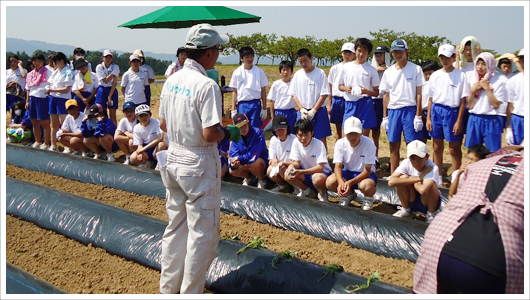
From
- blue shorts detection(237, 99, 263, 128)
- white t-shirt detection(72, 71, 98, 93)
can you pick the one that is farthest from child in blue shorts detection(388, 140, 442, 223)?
white t-shirt detection(72, 71, 98, 93)

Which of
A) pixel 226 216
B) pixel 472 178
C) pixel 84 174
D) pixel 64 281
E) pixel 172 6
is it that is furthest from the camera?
pixel 172 6

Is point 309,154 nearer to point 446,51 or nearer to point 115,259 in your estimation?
point 446,51

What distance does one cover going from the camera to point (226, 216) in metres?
4.55

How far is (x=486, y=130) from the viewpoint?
4.77 meters

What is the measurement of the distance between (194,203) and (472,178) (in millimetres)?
1491

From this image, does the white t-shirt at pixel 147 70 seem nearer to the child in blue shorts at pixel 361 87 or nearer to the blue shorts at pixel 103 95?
the blue shorts at pixel 103 95

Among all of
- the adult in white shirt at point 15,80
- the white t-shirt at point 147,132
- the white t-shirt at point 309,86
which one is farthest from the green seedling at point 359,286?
the adult in white shirt at point 15,80

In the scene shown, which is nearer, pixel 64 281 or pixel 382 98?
pixel 64 281

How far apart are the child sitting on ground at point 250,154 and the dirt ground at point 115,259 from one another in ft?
2.88

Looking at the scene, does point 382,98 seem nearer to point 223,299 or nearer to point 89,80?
point 223,299

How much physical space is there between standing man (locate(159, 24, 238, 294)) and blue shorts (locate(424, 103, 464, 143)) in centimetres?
304

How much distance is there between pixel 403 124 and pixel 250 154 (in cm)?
176

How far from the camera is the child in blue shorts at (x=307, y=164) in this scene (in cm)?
474

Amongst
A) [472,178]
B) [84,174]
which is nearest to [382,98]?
[84,174]
